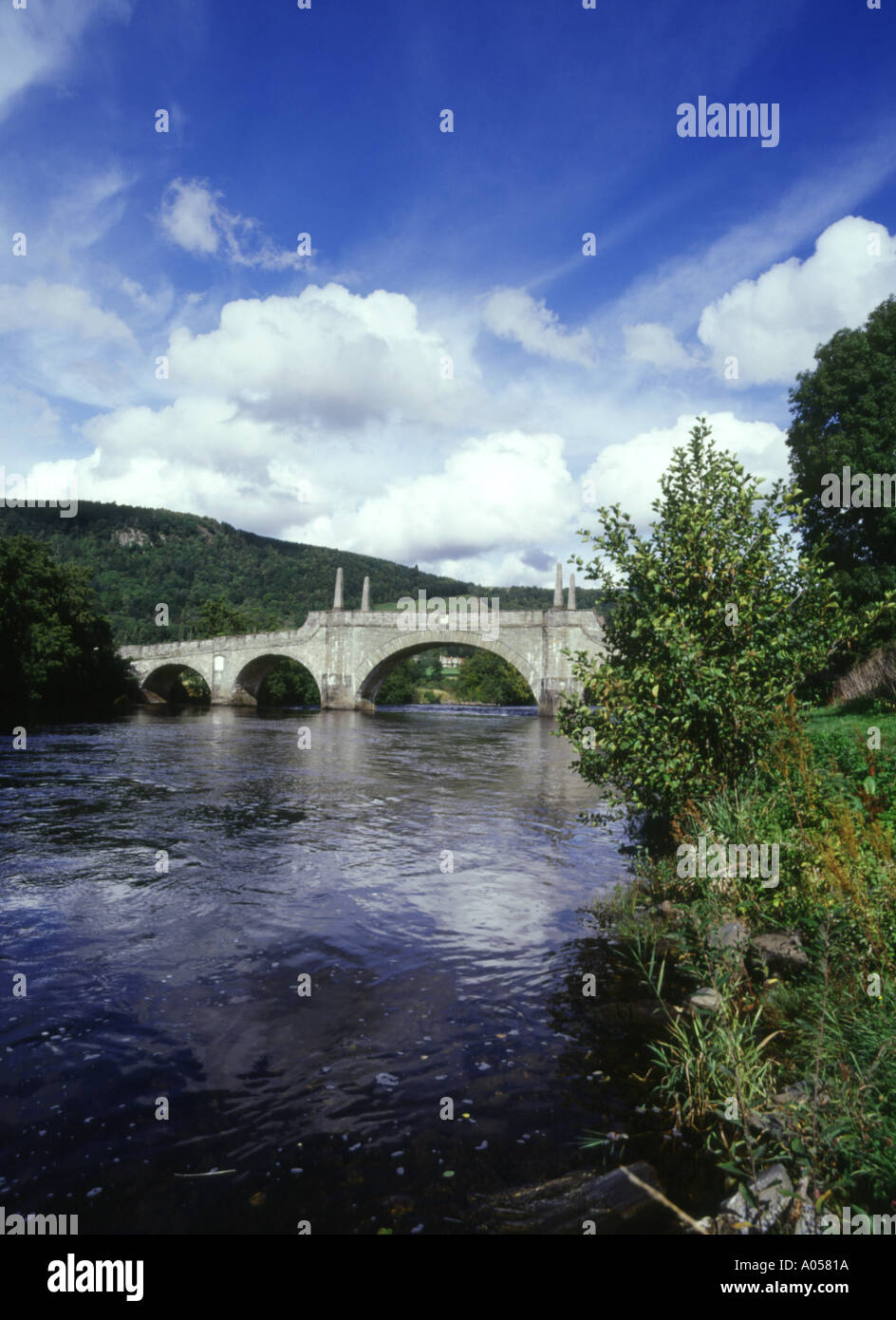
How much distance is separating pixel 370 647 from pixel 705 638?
45.3 meters

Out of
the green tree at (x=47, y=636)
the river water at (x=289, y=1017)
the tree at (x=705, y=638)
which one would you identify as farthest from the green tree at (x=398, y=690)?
the tree at (x=705, y=638)

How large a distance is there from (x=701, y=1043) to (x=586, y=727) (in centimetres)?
427

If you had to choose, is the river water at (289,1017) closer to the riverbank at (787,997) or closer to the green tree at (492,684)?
the riverbank at (787,997)

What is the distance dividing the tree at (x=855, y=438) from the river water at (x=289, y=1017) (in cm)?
1581

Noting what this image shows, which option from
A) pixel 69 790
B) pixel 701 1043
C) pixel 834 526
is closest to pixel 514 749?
pixel 834 526

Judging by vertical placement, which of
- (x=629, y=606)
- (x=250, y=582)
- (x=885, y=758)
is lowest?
(x=885, y=758)

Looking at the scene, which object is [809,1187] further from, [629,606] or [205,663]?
[205,663]

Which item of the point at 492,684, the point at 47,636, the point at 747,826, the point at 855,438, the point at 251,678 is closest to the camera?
the point at 747,826

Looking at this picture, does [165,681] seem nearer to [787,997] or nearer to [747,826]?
[747,826]

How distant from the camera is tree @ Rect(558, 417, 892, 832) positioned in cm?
778

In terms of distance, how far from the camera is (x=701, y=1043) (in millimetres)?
4629

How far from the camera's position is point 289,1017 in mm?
5805

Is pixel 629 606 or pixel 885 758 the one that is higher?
pixel 629 606

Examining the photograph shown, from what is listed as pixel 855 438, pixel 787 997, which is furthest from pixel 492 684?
pixel 787 997
